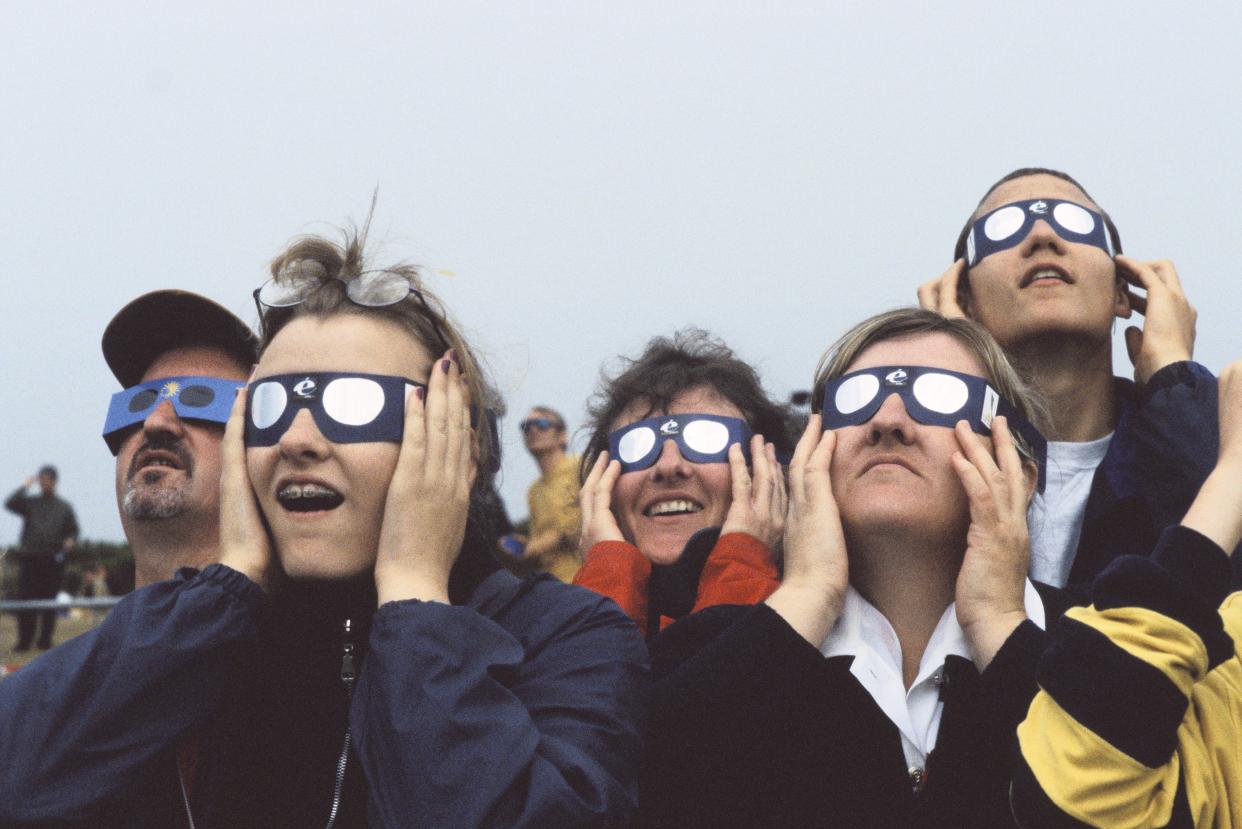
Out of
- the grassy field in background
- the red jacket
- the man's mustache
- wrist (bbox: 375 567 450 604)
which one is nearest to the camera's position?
wrist (bbox: 375 567 450 604)

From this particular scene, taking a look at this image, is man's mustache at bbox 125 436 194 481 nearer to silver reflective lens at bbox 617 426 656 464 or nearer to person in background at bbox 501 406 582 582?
silver reflective lens at bbox 617 426 656 464

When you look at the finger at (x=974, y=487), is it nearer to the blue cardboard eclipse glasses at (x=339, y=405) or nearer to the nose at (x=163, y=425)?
the blue cardboard eclipse glasses at (x=339, y=405)

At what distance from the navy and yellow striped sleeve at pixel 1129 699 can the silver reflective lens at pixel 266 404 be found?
1494 millimetres

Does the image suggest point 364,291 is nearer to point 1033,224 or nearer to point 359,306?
point 359,306

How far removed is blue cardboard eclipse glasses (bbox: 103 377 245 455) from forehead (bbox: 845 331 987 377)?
1.64 metres

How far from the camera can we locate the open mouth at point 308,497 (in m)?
2.45

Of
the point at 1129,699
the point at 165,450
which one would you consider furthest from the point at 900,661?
the point at 165,450

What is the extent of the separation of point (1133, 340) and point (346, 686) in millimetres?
2625

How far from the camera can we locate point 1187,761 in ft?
7.06

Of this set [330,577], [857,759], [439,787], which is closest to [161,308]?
[330,577]

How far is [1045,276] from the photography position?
364 centimetres

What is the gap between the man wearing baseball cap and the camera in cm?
324

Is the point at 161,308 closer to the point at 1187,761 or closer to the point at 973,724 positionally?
the point at 973,724

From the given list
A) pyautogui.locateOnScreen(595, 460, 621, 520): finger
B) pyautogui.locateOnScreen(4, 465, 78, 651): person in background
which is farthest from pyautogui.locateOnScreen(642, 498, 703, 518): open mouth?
pyautogui.locateOnScreen(4, 465, 78, 651): person in background
